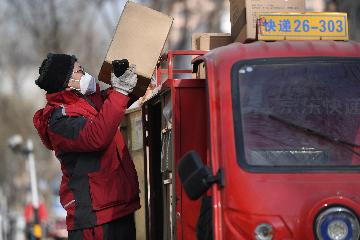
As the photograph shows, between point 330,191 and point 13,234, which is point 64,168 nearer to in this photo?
point 330,191

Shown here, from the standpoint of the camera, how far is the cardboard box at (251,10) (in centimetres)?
665

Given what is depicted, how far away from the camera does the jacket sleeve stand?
19.5ft

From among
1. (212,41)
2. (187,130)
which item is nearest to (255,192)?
(187,130)

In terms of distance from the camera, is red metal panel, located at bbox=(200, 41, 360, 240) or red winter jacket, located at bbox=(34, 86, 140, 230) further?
red winter jacket, located at bbox=(34, 86, 140, 230)

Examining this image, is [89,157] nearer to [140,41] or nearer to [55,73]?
[55,73]

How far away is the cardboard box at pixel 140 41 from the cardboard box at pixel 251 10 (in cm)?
55

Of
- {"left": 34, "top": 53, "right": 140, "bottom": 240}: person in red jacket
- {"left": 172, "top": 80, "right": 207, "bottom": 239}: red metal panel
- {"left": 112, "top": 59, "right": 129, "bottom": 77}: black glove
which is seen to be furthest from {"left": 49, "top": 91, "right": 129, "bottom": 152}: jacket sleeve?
{"left": 172, "top": 80, "right": 207, "bottom": 239}: red metal panel

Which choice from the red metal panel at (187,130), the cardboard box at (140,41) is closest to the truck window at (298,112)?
the red metal panel at (187,130)

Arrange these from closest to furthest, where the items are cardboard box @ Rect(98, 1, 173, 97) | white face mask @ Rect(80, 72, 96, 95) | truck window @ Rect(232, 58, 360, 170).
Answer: truck window @ Rect(232, 58, 360, 170)
white face mask @ Rect(80, 72, 96, 95)
cardboard box @ Rect(98, 1, 173, 97)

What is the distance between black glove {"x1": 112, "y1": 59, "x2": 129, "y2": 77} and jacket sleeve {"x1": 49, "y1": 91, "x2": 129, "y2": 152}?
0.14 metres

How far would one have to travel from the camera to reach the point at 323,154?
17.3ft

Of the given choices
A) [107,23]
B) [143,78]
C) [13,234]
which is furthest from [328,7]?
[143,78]

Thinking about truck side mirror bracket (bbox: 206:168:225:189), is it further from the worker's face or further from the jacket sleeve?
the worker's face

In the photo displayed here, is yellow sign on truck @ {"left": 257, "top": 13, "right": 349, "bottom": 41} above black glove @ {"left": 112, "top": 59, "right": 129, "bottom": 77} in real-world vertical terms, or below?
above
